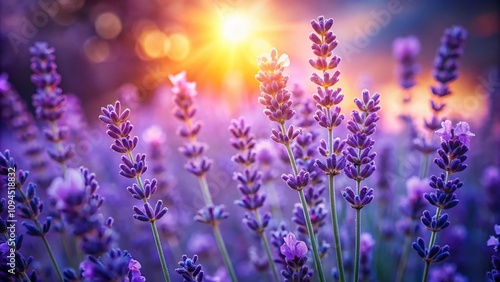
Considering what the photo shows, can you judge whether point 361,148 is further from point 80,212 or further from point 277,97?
point 80,212

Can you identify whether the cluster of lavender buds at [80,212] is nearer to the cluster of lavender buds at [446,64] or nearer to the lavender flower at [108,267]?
the lavender flower at [108,267]

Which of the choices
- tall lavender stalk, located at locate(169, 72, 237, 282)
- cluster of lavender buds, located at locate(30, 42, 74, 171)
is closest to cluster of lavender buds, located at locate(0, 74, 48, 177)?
cluster of lavender buds, located at locate(30, 42, 74, 171)

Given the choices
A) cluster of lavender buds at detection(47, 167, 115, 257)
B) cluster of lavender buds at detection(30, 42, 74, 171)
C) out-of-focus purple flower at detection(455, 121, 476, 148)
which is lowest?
cluster of lavender buds at detection(47, 167, 115, 257)

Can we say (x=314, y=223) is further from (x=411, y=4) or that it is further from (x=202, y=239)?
(x=411, y=4)

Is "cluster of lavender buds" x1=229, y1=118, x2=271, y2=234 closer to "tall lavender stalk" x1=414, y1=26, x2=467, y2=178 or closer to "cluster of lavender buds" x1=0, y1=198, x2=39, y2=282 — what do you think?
"cluster of lavender buds" x1=0, y1=198, x2=39, y2=282

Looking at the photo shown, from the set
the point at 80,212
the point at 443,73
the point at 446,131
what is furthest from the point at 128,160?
the point at 443,73

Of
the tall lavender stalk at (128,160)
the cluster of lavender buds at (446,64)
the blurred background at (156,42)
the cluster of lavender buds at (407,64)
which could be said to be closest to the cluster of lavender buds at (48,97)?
the tall lavender stalk at (128,160)
